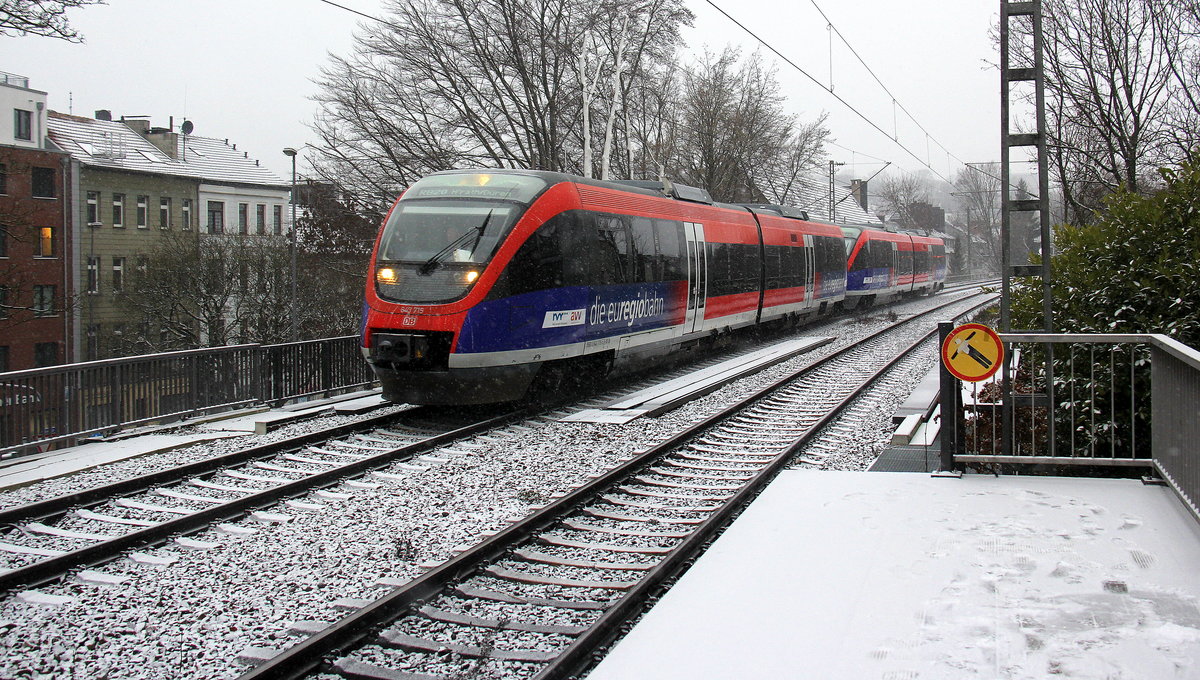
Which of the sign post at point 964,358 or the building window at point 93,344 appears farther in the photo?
the building window at point 93,344

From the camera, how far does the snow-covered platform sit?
388 cm

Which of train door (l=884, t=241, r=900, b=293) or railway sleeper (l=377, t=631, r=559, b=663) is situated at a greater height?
train door (l=884, t=241, r=900, b=293)

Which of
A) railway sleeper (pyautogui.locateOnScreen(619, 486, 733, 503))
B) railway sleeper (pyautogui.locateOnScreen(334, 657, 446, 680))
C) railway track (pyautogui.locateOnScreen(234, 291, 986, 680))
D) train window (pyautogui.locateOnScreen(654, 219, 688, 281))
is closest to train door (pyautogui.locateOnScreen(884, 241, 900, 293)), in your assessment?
train window (pyautogui.locateOnScreen(654, 219, 688, 281))

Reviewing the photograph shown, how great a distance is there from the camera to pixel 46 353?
40281mm

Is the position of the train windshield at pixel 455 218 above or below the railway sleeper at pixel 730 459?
above

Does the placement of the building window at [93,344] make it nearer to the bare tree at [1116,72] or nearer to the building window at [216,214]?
the building window at [216,214]

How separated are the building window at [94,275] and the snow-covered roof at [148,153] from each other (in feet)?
14.3

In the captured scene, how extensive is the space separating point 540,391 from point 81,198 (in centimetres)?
3880

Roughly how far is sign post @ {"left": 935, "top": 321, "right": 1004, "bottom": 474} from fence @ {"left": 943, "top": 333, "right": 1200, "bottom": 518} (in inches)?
4.5

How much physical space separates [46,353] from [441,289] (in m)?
36.0

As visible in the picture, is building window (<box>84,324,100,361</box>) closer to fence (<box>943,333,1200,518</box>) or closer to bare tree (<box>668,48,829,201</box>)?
bare tree (<box>668,48,829,201</box>)

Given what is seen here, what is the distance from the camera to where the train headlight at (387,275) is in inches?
456

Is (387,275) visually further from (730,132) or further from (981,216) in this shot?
(981,216)

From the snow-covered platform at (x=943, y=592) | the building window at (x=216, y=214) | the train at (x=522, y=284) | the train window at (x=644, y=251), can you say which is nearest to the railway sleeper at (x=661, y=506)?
the snow-covered platform at (x=943, y=592)
